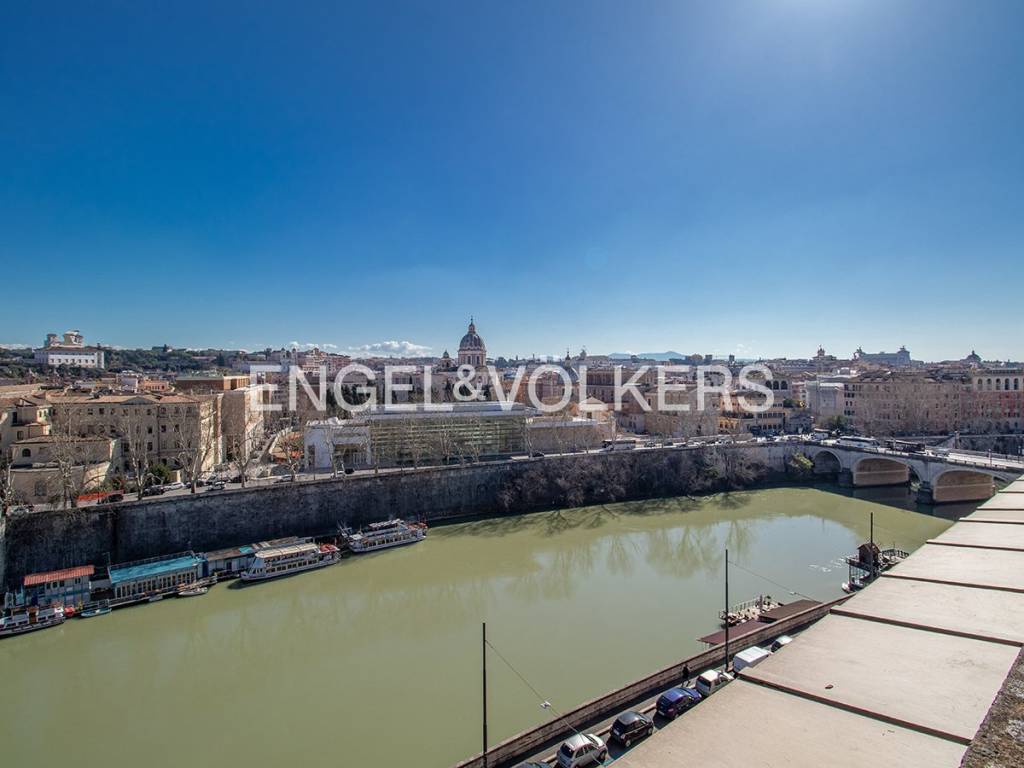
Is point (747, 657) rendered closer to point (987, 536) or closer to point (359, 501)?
point (987, 536)

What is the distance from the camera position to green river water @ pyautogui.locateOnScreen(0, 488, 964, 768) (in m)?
7.14

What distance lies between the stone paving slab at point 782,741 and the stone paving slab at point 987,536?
8.34 feet

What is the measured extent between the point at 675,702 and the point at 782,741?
5.22 metres

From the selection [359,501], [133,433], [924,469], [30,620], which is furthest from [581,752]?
[924,469]

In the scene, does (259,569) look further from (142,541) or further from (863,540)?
(863,540)

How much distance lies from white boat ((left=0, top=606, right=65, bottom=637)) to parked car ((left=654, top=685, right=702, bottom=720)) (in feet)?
34.3

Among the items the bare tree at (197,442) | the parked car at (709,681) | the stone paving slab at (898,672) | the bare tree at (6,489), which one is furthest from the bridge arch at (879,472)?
the bare tree at (6,489)

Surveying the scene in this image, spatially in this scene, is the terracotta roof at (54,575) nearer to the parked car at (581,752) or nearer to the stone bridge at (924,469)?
Answer: the parked car at (581,752)

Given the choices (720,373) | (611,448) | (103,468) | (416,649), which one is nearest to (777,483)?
(611,448)

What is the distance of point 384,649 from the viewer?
9.53 m

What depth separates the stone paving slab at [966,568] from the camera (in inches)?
131

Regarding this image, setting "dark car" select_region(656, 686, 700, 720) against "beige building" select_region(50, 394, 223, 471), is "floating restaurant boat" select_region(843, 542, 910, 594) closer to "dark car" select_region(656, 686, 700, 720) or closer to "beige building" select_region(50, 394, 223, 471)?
"dark car" select_region(656, 686, 700, 720)

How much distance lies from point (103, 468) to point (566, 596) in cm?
1354

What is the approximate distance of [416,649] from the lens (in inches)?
372
